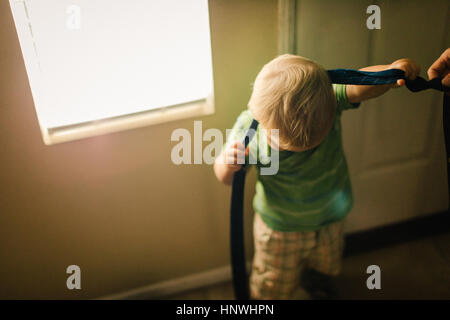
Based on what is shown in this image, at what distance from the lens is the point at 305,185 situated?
108 centimetres

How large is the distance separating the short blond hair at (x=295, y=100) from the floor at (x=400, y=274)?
845mm

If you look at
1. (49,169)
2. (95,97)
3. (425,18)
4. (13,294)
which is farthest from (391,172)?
(13,294)

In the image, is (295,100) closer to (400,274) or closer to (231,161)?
(231,161)

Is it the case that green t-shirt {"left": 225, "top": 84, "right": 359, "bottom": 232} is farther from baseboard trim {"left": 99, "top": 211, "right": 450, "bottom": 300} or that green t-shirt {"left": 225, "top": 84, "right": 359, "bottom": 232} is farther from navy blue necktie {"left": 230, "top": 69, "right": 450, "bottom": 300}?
baseboard trim {"left": 99, "top": 211, "right": 450, "bottom": 300}

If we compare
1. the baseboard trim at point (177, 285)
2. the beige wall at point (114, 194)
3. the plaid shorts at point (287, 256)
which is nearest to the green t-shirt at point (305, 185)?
the plaid shorts at point (287, 256)

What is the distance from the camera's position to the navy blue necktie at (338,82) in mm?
850

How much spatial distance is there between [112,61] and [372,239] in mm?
1174

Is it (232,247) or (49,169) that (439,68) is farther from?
(49,169)

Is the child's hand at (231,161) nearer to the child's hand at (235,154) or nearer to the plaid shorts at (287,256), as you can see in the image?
the child's hand at (235,154)

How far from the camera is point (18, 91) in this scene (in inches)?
40.3

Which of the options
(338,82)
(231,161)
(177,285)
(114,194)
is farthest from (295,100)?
(177,285)

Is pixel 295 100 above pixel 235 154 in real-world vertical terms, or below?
above

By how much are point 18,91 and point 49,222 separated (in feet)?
1.40

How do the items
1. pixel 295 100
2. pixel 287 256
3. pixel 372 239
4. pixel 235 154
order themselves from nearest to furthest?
1. pixel 295 100
2. pixel 235 154
3. pixel 287 256
4. pixel 372 239
